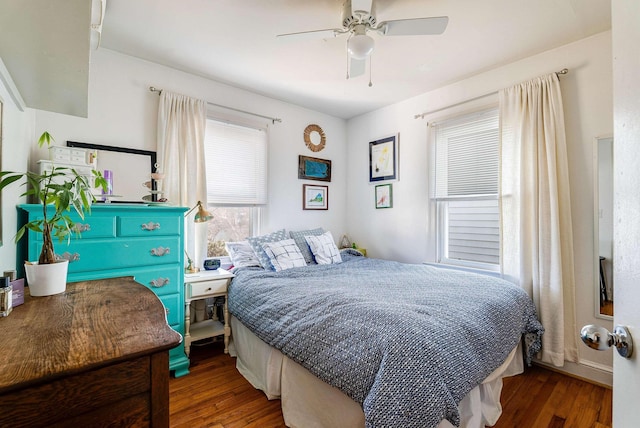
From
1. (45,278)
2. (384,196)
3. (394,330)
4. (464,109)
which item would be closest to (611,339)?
(394,330)

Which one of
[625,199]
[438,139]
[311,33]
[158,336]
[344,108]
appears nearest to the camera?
[625,199]

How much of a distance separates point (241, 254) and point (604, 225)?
3058 millimetres

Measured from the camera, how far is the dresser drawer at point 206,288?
2393mm

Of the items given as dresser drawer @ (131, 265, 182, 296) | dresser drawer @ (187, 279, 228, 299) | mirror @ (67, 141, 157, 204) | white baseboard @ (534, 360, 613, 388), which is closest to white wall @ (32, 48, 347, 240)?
mirror @ (67, 141, 157, 204)

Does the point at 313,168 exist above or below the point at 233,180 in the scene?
above

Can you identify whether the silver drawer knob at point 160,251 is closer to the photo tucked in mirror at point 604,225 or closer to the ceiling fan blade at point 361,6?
the ceiling fan blade at point 361,6

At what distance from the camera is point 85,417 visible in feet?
2.05

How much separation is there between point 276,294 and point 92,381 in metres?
1.49

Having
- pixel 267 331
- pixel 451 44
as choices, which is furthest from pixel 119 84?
pixel 451 44

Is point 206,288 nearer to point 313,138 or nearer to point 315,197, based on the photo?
point 315,197

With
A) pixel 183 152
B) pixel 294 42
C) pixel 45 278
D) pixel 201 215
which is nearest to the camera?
pixel 45 278

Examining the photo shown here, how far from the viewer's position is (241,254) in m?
2.91

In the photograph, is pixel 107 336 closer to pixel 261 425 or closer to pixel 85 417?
pixel 85 417

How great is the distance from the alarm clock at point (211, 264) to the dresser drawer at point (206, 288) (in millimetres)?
287
